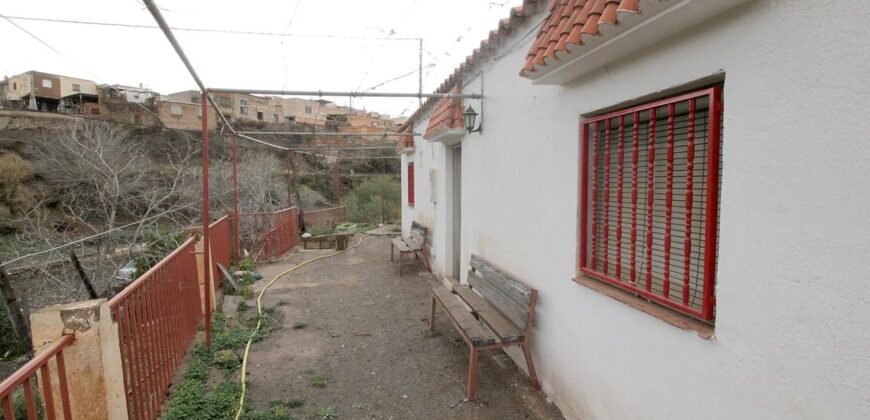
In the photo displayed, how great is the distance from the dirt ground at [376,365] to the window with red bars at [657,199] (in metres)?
1.49

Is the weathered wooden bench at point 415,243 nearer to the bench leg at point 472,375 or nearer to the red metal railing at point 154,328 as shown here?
the red metal railing at point 154,328

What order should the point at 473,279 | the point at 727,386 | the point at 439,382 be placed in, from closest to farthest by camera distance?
the point at 727,386
the point at 439,382
the point at 473,279

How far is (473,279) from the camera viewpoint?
5.10m

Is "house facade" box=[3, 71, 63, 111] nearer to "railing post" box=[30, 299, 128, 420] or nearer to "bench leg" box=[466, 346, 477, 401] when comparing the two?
"railing post" box=[30, 299, 128, 420]

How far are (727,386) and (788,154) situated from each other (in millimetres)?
1019

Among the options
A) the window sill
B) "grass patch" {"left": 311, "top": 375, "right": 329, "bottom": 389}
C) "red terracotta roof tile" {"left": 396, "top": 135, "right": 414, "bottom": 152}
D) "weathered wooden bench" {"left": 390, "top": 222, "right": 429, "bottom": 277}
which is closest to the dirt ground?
"grass patch" {"left": 311, "top": 375, "right": 329, "bottom": 389}

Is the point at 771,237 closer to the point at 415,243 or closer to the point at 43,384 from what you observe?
the point at 43,384

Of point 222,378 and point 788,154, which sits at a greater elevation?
point 788,154

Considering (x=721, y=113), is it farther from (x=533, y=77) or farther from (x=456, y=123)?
(x=456, y=123)

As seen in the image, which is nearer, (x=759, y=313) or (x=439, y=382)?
(x=759, y=313)

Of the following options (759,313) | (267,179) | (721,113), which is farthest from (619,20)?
(267,179)

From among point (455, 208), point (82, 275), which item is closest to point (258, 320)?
point (82, 275)

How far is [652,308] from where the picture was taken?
7.73 ft

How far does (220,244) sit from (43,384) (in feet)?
20.3
